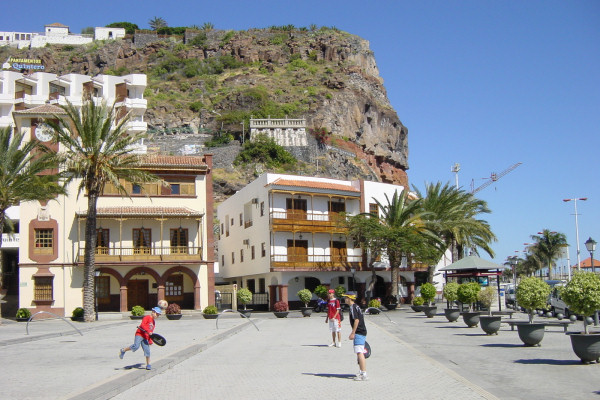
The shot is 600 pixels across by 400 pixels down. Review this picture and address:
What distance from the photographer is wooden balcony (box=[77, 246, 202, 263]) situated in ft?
136

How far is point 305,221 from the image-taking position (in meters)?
47.5

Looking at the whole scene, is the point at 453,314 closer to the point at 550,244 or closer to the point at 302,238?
the point at 302,238

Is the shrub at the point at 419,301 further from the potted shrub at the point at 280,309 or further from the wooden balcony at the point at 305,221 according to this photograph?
the wooden balcony at the point at 305,221

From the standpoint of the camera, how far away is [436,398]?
34.1 feet

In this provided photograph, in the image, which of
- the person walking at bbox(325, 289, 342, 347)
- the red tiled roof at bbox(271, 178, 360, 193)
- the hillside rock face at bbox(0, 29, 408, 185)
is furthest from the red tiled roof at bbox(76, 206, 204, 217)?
the hillside rock face at bbox(0, 29, 408, 185)

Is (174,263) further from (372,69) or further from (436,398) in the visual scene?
(372,69)

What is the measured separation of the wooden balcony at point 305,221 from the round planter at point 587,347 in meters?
33.1

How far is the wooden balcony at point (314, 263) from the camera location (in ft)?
151

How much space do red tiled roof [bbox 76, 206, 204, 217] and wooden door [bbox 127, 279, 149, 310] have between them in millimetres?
5298

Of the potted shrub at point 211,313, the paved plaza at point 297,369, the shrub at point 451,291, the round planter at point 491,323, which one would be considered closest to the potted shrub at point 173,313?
the potted shrub at point 211,313

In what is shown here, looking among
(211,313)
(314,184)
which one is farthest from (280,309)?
(314,184)

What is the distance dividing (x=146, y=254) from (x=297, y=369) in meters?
30.1

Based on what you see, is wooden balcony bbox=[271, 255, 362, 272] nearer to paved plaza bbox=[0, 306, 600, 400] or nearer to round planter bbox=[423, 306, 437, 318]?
round planter bbox=[423, 306, 437, 318]

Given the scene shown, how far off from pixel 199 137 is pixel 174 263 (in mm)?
62176
